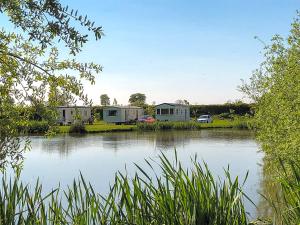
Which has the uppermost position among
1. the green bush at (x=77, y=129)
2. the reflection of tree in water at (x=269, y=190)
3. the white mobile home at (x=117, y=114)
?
the white mobile home at (x=117, y=114)

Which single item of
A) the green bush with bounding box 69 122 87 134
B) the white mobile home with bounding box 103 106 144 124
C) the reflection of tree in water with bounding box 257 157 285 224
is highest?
the white mobile home with bounding box 103 106 144 124

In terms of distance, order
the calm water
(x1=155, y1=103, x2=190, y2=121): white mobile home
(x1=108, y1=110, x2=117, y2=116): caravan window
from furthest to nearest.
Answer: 1. (x1=155, y1=103, x2=190, y2=121): white mobile home
2. (x1=108, y1=110, x2=117, y2=116): caravan window
3. the calm water

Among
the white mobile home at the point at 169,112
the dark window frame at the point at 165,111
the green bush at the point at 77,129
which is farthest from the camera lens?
the dark window frame at the point at 165,111

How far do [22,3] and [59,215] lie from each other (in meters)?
1.77

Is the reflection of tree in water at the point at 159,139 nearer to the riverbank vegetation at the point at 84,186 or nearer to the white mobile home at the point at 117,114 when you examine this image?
the white mobile home at the point at 117,114

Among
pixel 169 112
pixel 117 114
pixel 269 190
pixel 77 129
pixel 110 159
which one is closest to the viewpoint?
pixel 269 190

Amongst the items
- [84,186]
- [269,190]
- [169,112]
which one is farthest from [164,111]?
[84,186]

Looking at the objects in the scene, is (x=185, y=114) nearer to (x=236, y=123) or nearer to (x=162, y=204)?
(x=236, y=123)

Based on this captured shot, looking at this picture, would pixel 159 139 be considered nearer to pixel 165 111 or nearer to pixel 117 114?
pixel 117 114

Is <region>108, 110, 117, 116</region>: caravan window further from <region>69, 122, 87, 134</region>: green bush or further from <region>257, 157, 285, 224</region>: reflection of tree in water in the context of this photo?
<region>257, 157, 285, 224</region>: reflection of tree in water

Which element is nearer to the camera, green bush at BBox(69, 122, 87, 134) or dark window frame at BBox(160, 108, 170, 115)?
green bush at BBox(69, 122, 87, 134)

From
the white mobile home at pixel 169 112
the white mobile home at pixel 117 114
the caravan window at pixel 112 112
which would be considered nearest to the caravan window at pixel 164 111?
the white mobile home at pixel 169 112

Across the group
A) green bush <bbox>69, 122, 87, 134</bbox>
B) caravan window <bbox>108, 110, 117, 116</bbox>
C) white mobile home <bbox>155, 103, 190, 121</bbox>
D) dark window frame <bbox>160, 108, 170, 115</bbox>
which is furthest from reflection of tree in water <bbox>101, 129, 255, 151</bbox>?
dark window frame <bbox>160, 108, 170, 115</bbox>

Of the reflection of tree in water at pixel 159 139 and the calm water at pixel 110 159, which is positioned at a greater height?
the reflection of tree in water at pixel 159 139
